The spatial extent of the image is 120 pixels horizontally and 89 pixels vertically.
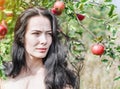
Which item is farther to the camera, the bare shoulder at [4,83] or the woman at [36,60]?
the bare shoulder at [4,83]

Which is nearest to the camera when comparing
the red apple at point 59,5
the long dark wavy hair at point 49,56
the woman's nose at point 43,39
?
the woman's nose at point 43,39

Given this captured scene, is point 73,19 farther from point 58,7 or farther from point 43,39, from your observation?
point 43,39

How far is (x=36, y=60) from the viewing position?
2689mm

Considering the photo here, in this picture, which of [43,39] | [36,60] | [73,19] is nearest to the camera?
[43,39]

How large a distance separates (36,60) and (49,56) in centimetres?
8

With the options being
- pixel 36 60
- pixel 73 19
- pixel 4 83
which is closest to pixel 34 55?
pixel 36 60

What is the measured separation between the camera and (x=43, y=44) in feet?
8.42

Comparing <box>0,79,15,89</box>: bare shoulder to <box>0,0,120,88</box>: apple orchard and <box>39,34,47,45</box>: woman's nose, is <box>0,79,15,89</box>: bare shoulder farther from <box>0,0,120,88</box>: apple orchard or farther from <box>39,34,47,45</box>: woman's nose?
<box>39,34,47,45</box>: woman's nose

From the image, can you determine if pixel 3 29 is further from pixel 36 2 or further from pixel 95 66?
pixel 95 66

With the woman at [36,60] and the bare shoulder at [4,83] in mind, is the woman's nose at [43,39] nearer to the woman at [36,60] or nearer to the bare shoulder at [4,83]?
the woman at [36,60]

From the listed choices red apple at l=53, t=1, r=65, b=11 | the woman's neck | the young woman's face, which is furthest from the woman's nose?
red apple at l=53, t=1, r=65, b=11

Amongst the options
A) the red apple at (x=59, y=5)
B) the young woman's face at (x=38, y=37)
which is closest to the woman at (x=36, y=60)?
the young woman's face at (x=38, y=37)

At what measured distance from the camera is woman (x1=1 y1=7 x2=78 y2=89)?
264cm

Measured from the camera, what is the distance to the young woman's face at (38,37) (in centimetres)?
257
